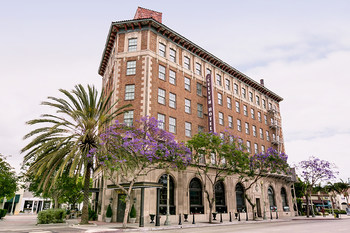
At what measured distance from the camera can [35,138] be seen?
22.1 m

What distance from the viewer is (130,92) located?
103ft

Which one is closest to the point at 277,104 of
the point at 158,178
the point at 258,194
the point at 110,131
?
the point at 258,194

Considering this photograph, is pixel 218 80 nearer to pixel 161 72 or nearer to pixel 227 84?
pixel 227 84

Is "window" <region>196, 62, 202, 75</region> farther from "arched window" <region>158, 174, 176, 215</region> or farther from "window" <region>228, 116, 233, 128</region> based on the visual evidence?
"arched window" <region>158, 174, 176, 215</region>

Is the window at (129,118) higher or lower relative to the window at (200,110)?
lower

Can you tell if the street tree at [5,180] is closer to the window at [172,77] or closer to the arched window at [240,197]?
the window at [172,77]

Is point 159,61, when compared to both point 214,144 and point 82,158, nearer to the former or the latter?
point 214,144

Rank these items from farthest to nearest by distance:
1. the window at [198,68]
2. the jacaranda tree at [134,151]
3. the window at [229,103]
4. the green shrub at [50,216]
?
the window at [229,103] < the window at [198,68] < the green shrub at [50,216] < the jacaranda tree at [134,151]

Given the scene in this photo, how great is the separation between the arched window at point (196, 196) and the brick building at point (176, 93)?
3 centimetres

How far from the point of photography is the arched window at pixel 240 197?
37709 mm

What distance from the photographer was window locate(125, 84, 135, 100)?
1226 inches

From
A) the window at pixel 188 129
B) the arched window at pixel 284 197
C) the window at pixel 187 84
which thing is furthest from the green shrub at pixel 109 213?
the arched window at pixel 284 197

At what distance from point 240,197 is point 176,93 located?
18.6 m

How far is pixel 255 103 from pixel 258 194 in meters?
16.9
